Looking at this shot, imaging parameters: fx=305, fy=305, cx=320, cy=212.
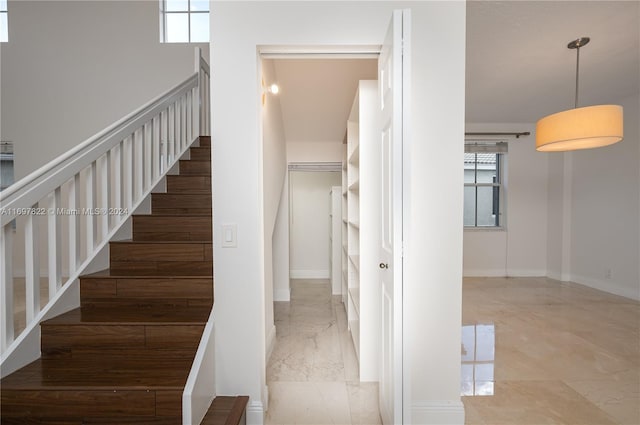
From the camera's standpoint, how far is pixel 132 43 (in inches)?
164

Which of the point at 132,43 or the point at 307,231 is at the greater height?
the point at 132,43

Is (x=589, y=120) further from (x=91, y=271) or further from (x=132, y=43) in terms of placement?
(x=132, y=43)

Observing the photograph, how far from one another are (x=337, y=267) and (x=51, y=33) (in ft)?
16.4

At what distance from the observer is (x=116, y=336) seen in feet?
5.24

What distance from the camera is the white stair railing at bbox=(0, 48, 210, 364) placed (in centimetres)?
139

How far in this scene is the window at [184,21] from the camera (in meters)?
4.39

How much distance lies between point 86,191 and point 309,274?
398 centimetres

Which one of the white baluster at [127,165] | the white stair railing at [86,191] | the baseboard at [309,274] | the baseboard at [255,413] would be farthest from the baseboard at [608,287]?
the white baluster at [127,165]

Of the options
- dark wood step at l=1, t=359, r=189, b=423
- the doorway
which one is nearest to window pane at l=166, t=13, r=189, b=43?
the doorway

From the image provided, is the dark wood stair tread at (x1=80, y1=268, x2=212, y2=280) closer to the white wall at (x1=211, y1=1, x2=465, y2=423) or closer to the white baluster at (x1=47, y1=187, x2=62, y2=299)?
the white baluster at (x1=47, y1=187, x2=62, y2=299)

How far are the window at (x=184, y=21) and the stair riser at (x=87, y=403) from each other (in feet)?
14.8

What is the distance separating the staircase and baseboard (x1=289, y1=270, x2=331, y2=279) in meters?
3.33

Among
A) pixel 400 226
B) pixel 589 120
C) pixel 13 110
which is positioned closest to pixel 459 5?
pixel 400 226

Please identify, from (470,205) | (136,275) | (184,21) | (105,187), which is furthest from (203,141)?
(470,205)
